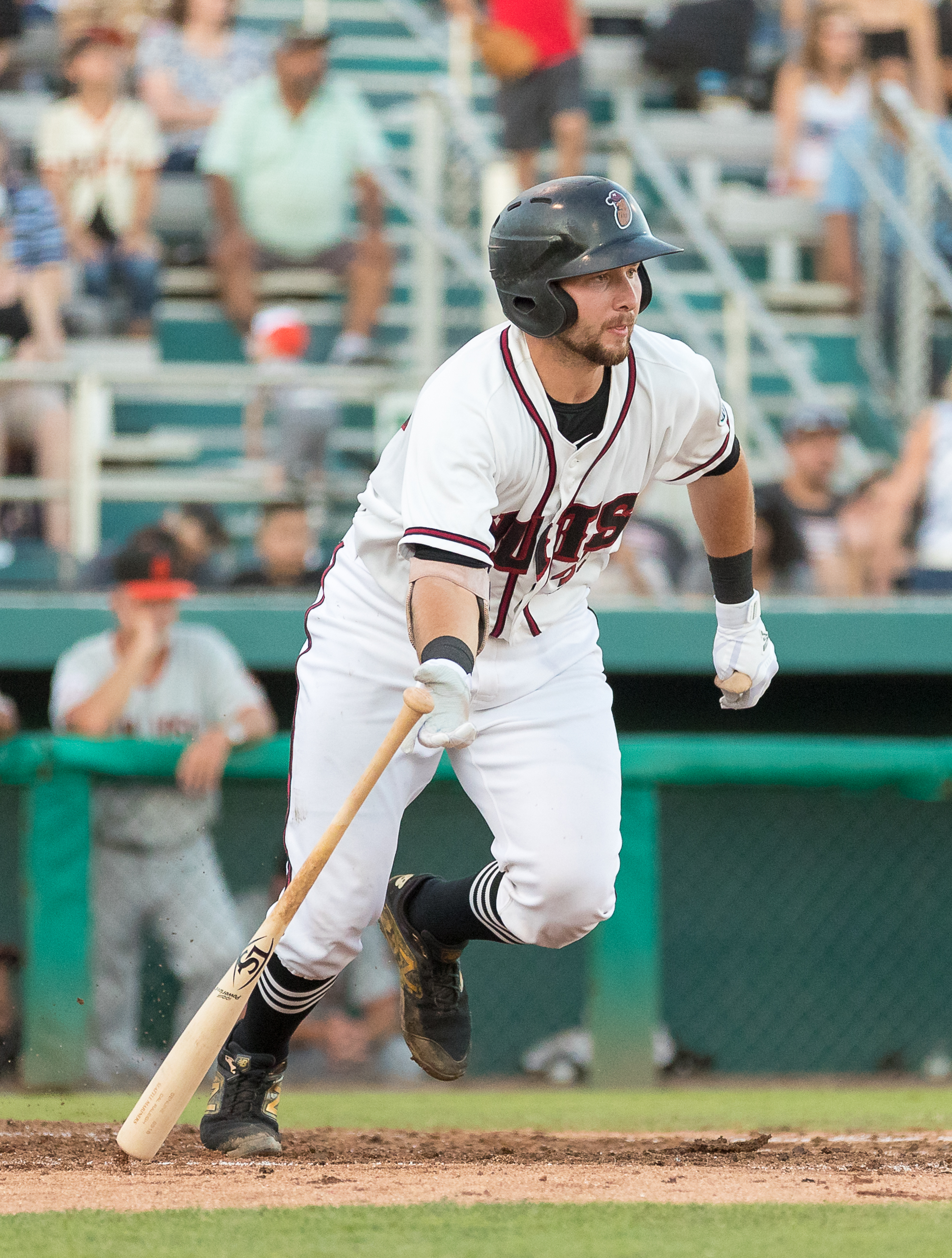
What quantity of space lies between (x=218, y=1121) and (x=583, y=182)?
211 centimetres

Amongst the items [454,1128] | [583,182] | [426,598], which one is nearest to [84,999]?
[454,1128]

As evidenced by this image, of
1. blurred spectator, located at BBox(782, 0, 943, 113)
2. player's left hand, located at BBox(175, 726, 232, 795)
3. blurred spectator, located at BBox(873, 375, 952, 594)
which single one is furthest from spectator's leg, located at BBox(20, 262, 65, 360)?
blurred spectator, located at BBox(782, 0, 943, 113)

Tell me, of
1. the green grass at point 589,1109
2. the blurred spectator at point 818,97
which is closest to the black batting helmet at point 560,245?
the green grass at point 589,1109

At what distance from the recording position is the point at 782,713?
737 cm

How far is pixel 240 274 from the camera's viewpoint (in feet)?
26.2

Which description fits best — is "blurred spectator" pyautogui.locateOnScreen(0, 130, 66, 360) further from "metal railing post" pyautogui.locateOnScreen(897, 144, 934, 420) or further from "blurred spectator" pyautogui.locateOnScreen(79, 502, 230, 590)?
"metal railing post" pyautogui.locateOnScreen(897, 144, 934, 420)

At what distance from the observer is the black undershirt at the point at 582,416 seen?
3.48 metres

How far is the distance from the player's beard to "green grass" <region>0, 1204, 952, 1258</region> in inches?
60.9

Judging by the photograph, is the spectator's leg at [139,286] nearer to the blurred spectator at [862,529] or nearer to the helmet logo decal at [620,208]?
the blurred spectator at [862,529]

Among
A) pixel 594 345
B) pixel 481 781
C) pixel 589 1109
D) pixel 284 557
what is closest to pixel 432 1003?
pixel 481 781

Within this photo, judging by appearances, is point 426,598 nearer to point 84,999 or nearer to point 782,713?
point 84,999

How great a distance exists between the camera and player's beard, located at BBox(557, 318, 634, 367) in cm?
339

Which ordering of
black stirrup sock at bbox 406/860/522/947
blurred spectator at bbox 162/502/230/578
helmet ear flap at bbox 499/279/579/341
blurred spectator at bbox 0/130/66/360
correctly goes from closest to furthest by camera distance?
helmet ear flap at bbox 499/279/579/341 < black stirrup sock at bbox 406/860/522/947 < blurred spectator at bbox 162/502/230/578 < blurred spectator at bbox 0/130/66/360

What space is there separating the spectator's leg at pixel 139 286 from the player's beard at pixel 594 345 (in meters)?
4.66
